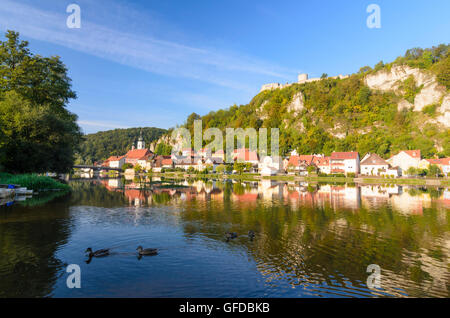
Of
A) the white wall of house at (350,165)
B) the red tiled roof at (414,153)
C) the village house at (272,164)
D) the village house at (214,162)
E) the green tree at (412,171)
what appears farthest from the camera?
the village house at (214,162)

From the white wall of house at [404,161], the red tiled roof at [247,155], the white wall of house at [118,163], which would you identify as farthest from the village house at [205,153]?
the white wall of house at [404,161]

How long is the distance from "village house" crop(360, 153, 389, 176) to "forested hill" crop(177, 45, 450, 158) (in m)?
13.0

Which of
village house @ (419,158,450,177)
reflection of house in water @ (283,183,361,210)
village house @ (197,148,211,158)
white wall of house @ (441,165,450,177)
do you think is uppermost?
village house @ (197,148,211,158)

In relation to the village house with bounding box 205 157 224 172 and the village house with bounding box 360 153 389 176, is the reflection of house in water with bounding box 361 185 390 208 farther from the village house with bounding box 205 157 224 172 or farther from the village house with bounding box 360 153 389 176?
the village house with bounding box 205 157 224 172

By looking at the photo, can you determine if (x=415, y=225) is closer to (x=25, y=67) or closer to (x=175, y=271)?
(x=175, y=271)

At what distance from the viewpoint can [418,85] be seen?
419ft

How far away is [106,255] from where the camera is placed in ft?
51.1

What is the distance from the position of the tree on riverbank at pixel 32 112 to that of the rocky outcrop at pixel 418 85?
12632cm

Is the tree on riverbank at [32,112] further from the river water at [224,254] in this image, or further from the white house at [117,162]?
the white house at [117,162]

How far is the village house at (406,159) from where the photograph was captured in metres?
95.8

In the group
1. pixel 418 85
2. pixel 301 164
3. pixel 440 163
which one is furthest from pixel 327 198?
pixel 418 85

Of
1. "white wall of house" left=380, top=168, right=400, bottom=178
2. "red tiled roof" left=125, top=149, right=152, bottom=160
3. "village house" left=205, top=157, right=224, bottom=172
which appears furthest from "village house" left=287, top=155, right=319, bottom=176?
"red tiled roof" left=125, top=149, right=152, bottom=160

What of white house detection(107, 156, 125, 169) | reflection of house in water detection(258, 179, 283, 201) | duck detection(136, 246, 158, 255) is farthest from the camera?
white house detection(107, 156, 125, 169)

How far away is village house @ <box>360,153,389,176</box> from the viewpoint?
97.6m
